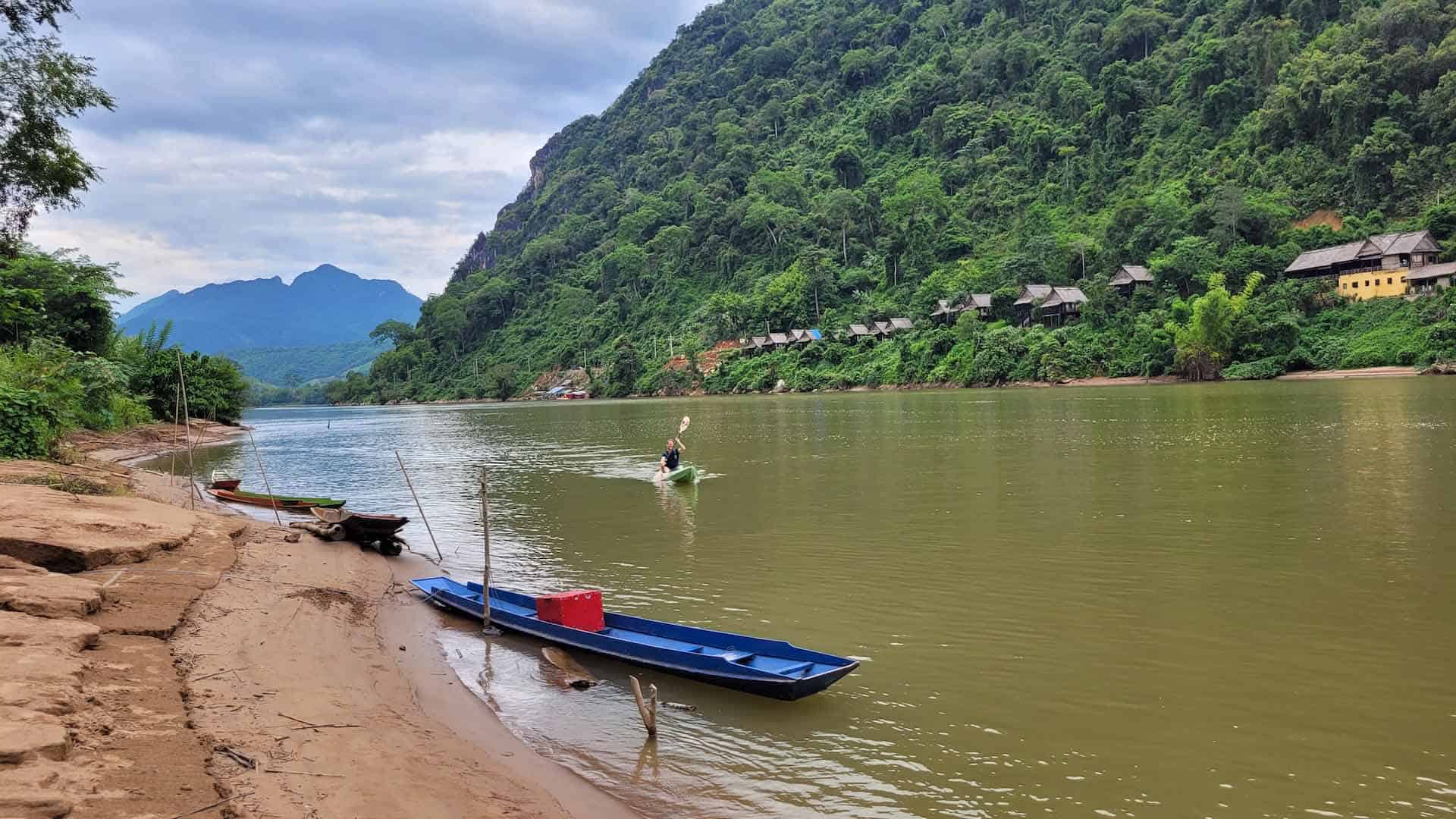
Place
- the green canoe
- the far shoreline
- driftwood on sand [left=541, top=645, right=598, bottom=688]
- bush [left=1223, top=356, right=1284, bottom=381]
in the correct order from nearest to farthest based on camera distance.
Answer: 1. driftwood on sand [left=541, top=645, right=598, bottom=688]
2. the green canoe
3. the far shoreline
4. bush [left=1223, top=356, right=1284, bottom=381]

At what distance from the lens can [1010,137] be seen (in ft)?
363

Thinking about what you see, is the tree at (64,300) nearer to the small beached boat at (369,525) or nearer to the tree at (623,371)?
the small beached boat at (369,525)

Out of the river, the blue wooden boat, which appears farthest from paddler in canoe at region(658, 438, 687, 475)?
the blue wooden boat

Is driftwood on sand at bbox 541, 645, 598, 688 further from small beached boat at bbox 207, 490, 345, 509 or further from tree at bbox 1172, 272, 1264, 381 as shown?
tree at bbox 1172, 272, 1264, 381

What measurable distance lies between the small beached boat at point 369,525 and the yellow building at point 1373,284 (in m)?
69.3

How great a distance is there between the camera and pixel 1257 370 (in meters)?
57.2

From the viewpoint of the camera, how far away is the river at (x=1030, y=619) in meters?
6.38

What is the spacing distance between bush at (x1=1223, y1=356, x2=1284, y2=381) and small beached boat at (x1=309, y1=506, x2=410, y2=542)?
61.3 m

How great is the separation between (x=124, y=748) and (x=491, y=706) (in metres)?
3.56

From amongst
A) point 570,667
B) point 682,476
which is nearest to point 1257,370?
point 682,476

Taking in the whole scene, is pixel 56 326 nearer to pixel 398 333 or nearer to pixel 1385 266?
pixel 1385 266

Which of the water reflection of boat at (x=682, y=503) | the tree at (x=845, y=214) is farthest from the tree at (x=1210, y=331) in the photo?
the tree at (x=845, y=214)

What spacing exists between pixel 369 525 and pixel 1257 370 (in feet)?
205

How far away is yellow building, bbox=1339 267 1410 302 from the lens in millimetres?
56312
